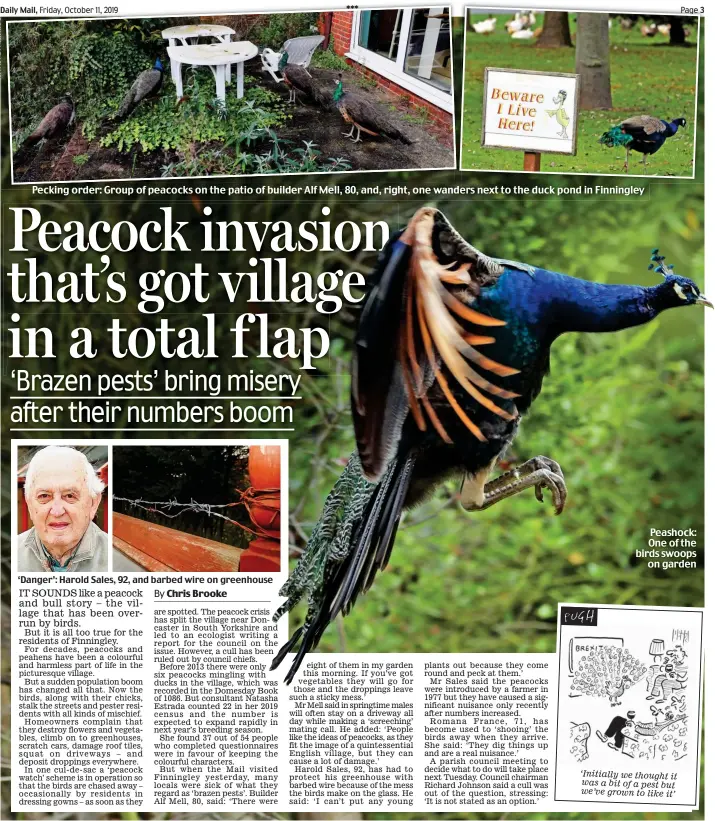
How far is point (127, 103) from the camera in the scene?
3.37 meters

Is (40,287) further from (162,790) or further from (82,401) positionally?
(162,790)

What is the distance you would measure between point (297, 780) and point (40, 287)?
1807 mm

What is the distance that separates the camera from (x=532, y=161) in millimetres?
3340

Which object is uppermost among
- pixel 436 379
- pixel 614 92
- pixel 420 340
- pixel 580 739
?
pixel 614 92

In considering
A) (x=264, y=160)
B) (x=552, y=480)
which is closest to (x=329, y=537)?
(x=552, y=480)

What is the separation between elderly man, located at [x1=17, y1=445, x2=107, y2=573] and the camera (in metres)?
3.37

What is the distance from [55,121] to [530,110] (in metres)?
1.53

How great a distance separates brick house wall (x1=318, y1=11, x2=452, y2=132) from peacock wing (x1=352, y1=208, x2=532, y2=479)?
37 cm

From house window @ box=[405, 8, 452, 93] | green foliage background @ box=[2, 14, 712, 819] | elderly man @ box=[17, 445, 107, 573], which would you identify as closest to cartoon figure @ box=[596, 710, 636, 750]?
green foliage background @ box=[2, 14, 712, 819]

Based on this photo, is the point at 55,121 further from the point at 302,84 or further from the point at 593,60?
the point at 593,60

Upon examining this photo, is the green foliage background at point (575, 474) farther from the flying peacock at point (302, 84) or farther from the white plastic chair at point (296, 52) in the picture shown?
the white plastic chair at point (296, 52)

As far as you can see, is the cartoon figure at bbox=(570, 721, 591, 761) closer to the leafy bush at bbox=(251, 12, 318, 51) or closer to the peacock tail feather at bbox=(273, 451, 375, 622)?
the peacock tail feather at bbox=(273, 451, 375, 622)

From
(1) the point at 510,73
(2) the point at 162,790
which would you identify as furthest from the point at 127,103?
(2) the point at 162,790

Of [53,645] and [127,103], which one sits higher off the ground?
[127,103]
